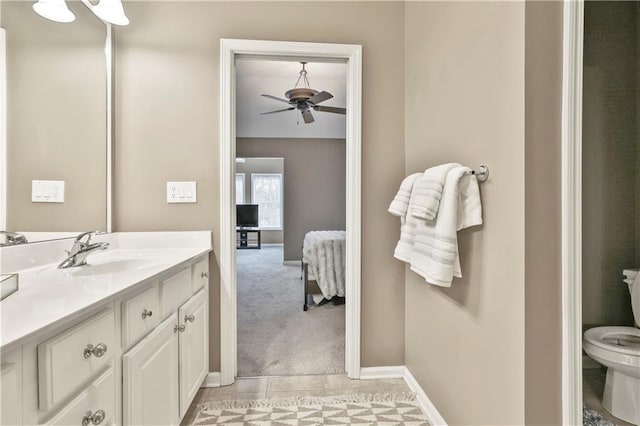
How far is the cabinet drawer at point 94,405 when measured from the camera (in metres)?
0.76

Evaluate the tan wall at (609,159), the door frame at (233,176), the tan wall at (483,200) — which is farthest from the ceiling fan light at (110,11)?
the tan wall at (609,159)

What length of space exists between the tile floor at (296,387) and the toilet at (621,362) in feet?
3.17

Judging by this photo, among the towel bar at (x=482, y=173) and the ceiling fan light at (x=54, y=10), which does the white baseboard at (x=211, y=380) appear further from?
the ceiling fan light at (x=54, y=10)

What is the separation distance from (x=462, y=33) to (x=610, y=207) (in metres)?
1.19

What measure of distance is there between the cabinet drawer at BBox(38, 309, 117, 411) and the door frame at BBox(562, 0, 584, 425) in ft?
4.66

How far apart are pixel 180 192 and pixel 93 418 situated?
4.24ft

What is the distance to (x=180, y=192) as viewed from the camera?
192cm

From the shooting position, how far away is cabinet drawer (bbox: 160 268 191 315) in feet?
4.27

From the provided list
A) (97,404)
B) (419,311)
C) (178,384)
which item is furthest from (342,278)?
(97,404)

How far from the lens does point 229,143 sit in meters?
1.93

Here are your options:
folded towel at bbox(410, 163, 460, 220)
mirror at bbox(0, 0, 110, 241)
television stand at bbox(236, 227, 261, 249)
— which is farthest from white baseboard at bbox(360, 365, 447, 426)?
television stand at bbox(236, 227, 261, 249)

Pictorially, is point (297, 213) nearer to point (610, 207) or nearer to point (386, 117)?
point (386, 117)

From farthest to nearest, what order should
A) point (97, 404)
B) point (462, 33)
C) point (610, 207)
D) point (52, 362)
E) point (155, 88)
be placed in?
point (155, 88) → point (610, 207) → point (462, 33) → point (97, 404) → point (52, 362)

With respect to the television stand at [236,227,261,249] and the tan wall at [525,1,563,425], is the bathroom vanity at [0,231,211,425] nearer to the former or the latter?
the tan wall at [525,1,563,425]
